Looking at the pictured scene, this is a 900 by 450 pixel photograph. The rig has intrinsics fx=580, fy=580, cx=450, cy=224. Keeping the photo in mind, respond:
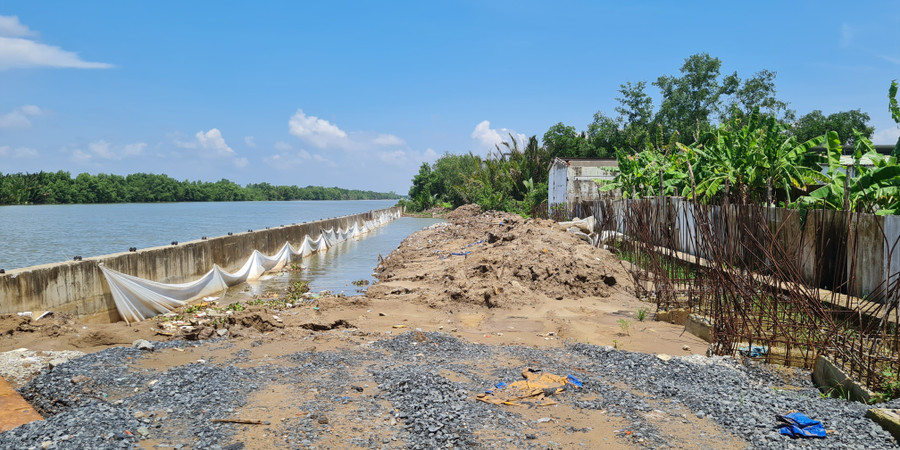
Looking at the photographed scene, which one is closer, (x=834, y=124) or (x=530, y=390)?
(x=530, y=390)

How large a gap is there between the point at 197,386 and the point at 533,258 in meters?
8.80

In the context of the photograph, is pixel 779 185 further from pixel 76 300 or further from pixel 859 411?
pixel 76 300

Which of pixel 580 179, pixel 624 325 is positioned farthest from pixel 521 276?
pixel 580 179

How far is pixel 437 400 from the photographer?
5375 mm

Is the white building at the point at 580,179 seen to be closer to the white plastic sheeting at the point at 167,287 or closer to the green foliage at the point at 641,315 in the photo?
the white plastic sheeting at the point at 167,287

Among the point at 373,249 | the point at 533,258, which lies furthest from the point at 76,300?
the point at 373,249

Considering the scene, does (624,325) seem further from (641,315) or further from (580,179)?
(580,179)

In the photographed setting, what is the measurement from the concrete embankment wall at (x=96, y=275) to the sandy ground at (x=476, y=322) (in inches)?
20.7

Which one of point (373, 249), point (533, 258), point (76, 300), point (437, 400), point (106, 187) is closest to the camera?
→ point (437, 400)

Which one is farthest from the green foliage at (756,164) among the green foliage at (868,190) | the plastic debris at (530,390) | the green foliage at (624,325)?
the plastic debris at (530,390)

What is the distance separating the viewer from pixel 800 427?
4.67 metres

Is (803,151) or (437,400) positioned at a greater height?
(803,151)

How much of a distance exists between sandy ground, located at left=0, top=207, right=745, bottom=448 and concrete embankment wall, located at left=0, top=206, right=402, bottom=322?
20.7 inches

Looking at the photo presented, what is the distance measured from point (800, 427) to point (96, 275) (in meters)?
10.9
